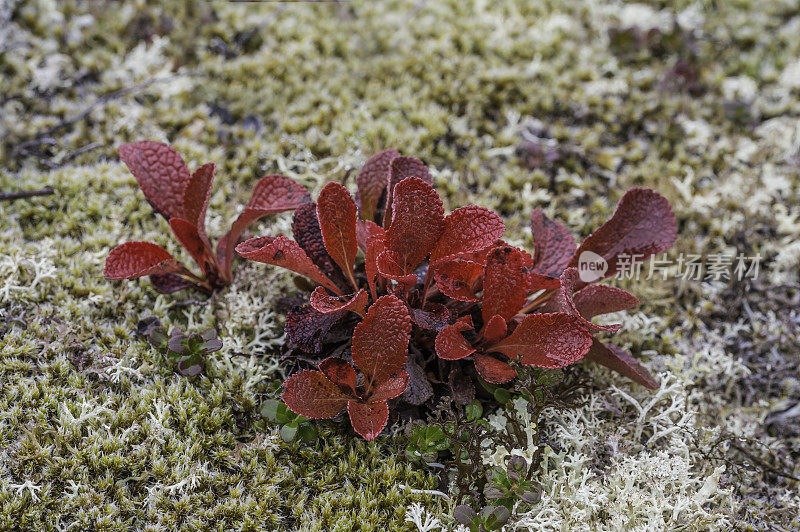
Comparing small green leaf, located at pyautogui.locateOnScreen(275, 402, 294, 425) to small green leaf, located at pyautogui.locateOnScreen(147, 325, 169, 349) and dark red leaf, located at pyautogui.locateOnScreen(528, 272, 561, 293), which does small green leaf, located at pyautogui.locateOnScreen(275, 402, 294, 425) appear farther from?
dark red leaf, located at pyautogui.locateOnScreen(528, 272, 561, 293)

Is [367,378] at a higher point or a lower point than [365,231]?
lower

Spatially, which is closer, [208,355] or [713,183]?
[208,355]

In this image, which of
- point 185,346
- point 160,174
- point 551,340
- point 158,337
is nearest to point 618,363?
point 551,340

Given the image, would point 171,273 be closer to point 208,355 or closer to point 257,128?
point 208,355

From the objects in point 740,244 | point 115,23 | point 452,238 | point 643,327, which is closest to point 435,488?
point 452,238

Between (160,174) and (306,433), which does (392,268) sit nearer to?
(306,433)

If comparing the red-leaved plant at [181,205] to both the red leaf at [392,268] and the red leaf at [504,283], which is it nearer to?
the red leaf at [392,268]

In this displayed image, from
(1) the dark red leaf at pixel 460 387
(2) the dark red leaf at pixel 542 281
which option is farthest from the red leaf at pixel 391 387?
(2) the dark red leaf at pixel 542 281
